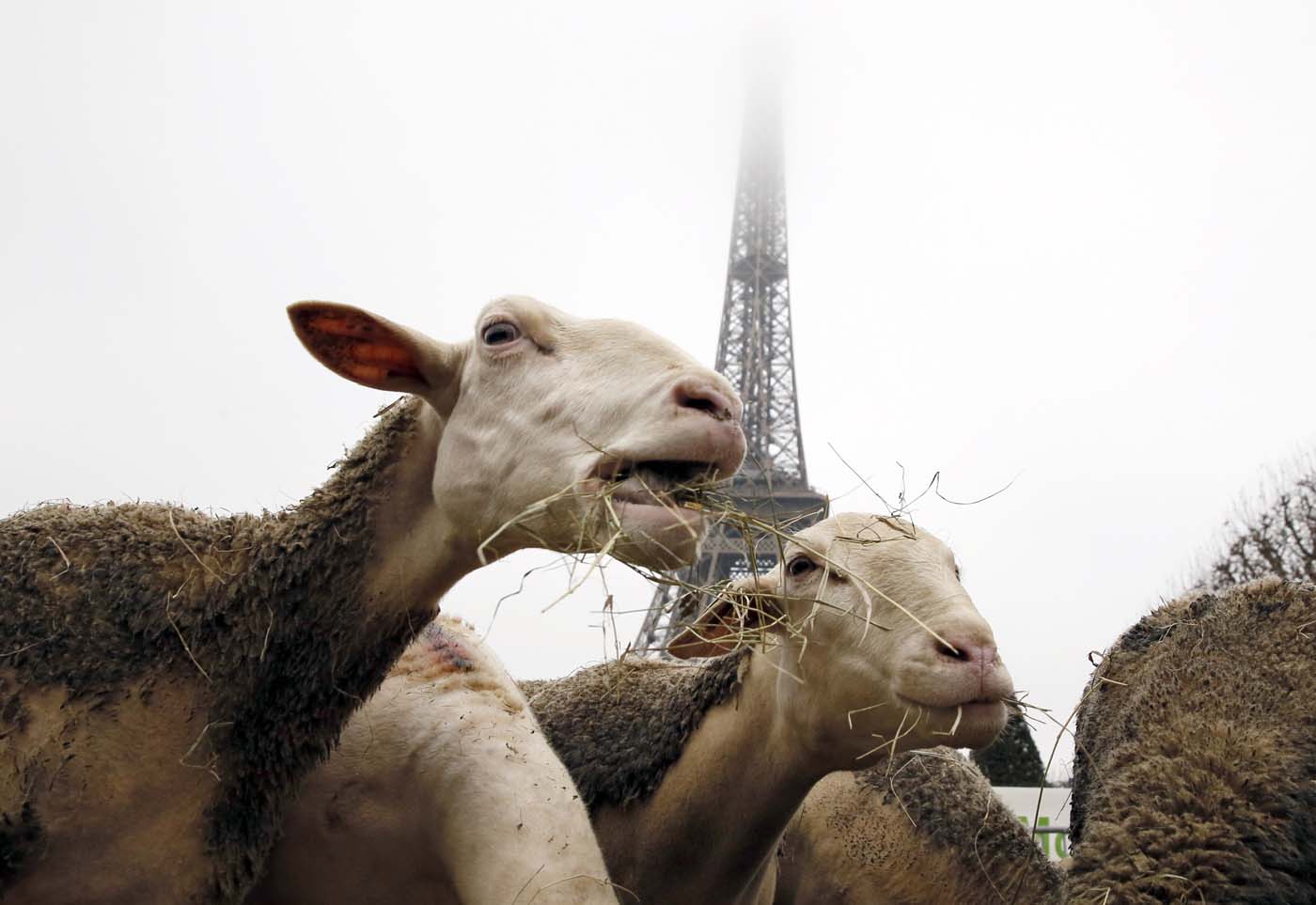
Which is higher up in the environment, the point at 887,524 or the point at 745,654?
the point at 887,524

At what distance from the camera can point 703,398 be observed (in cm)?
308

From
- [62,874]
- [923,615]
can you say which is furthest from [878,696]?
[62,874]

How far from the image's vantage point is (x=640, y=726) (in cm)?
510

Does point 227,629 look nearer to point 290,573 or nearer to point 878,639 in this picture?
point 290,573

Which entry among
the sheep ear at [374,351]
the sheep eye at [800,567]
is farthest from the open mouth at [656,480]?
the sheep eye at [800,567]

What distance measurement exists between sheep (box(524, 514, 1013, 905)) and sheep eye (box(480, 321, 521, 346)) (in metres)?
1.06

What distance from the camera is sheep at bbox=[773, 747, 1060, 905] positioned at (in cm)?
529

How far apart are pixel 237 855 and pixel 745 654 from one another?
7.31ft

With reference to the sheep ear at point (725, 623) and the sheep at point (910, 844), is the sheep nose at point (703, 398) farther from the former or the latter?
the sheep at point (910, 844)

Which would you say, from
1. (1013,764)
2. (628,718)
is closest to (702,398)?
(628,718)

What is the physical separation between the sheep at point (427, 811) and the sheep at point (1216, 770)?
170cm

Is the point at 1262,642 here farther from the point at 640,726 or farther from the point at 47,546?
the point at 47,546

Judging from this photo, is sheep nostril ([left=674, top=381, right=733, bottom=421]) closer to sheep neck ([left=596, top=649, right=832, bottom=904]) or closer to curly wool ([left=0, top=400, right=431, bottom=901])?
curly wool ([left=0, top=400, right=431, bottom=901])

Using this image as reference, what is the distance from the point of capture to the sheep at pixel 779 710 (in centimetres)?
378
